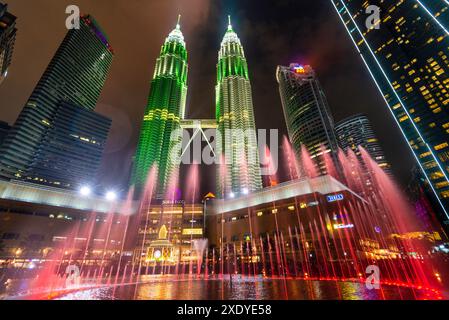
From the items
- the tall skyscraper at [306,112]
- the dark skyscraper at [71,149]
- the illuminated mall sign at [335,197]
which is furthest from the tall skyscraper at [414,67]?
the dark skyscraper at [71,149]

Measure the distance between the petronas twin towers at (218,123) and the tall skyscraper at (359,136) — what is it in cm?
8970

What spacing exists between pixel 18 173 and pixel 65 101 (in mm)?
51626

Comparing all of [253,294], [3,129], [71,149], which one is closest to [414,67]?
[253,294]

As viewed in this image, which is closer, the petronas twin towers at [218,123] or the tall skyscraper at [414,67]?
the tall skyscraper at [414,67]

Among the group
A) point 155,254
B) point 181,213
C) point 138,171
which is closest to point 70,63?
point 138,171

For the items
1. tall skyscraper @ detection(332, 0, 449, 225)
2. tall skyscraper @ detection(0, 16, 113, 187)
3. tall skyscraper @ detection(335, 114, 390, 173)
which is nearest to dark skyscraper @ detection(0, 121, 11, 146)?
tall skyscraper @ detection(0, 16, 113, 187)

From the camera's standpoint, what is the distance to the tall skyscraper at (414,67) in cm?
7275

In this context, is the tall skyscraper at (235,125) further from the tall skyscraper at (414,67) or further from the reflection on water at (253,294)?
the reflection on water at (253,294)

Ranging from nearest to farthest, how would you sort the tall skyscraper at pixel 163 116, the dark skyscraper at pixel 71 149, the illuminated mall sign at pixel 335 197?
the illuminated mall sign at pixel 335 197 → the dark skyscraper at pixel 71 149 → the tall skyscraper at pixel 163 116

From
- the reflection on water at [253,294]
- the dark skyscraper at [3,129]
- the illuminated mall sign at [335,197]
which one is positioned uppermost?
the dark skyscraper at [3,129]

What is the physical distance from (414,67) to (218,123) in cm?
10714

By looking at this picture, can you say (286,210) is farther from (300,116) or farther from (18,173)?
(18,173)
